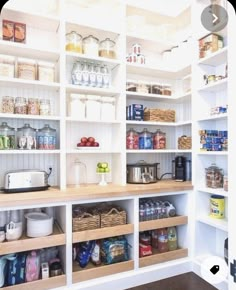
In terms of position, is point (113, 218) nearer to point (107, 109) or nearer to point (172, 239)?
point (172, 239)

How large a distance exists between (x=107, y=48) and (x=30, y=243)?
171cm

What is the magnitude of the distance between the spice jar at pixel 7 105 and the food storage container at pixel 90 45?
754 millimetres

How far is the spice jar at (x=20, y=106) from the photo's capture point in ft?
6.09

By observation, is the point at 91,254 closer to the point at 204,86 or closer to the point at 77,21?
the point at 204,86

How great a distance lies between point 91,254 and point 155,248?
62cm

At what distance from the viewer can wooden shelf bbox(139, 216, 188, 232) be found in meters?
1.94

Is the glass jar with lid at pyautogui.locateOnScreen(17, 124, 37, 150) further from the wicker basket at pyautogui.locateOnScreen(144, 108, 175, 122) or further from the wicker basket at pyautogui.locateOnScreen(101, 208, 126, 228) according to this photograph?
the wicker basket at pyautogui.locateOnScreen(144, 108, 175, 122)

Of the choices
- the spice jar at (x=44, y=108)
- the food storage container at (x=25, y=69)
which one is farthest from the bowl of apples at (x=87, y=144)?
the food storage container at (x=25, y=69)

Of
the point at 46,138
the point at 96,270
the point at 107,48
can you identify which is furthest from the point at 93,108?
the point at 96,270

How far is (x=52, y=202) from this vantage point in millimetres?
1605

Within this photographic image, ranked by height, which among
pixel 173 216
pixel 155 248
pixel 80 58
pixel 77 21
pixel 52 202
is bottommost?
pixel 155 248

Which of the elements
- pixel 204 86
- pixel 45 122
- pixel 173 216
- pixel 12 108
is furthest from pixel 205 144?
pixel 12 108

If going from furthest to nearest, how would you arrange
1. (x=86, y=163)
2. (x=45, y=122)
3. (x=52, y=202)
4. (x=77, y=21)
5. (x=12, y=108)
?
(x=86, y=163) < (x=45, y=122) < (x=77, y=21) < (x=12, y=108) < (x=52, y=202)

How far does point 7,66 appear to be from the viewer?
181 centimetres
